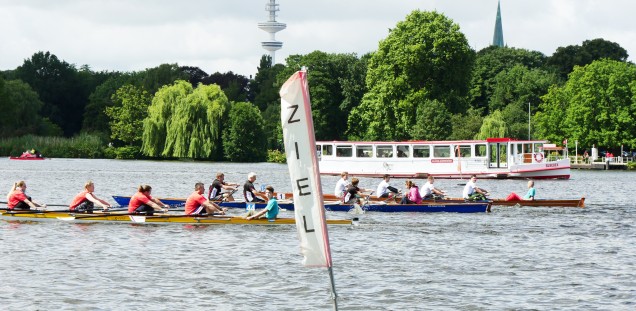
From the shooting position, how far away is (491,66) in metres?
138

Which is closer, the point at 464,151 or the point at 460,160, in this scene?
the point at 460,160

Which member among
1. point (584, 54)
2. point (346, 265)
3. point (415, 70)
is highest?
point (584, 54)


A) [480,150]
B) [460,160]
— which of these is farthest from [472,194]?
[480,150]

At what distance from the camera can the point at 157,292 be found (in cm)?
2580

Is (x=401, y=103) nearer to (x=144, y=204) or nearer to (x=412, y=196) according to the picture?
(x=412, y=196)

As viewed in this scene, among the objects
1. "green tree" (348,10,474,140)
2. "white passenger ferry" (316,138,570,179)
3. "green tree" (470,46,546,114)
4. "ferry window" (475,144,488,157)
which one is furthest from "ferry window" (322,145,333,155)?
"green tree" (470,46,546,114)

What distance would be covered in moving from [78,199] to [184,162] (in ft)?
267

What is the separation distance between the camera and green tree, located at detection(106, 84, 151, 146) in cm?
13862

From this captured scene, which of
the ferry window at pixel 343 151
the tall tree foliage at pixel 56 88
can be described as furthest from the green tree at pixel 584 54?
the tall tree foliage at pixel 56 88

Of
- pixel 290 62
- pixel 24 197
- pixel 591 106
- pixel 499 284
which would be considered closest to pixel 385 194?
pixel 24 197

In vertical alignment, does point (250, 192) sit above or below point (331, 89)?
below

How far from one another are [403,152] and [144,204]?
170ft

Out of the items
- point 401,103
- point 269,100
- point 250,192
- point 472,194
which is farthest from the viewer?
point 269,100

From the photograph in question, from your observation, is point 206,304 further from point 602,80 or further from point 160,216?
point 602,80
